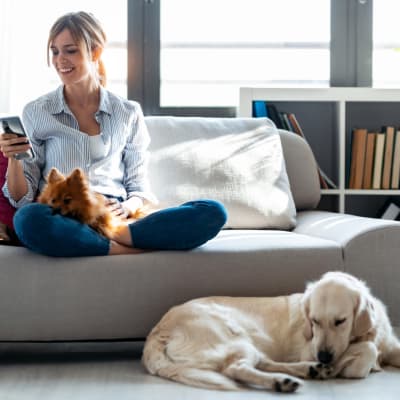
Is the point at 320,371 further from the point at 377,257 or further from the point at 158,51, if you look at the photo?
the point at 158,51

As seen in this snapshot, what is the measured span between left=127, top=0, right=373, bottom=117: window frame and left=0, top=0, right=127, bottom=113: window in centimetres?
7

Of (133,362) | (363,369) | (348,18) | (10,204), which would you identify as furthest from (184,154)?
(348,18)

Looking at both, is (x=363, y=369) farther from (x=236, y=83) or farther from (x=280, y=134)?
(x=236, y=83)

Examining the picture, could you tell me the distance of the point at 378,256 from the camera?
2.54 m

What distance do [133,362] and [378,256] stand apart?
0.86 m

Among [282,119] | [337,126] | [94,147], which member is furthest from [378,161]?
[94,147]

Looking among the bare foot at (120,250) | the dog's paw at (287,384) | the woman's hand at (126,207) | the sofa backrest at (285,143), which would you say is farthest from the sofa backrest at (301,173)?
the dog's paw at (287,384)

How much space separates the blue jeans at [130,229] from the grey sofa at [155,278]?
0.03 m

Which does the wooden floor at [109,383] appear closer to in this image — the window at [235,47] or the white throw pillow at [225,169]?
the white throw pillow at [225,169]

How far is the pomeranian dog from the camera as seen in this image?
240 cm

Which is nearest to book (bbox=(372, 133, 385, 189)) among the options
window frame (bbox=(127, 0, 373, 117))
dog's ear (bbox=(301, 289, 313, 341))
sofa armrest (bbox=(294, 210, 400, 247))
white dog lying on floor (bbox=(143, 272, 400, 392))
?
window frame (bbox=(127, 0, 373, 117))

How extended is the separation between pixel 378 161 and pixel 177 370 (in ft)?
7.13

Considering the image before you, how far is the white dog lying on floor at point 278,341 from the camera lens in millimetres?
2113

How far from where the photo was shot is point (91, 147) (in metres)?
2.81
